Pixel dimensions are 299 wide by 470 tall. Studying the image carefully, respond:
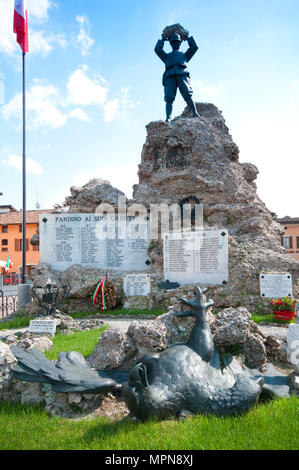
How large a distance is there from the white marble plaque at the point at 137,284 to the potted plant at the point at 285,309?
3.65 m

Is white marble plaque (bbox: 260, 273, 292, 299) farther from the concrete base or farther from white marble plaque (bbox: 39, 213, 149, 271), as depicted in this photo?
the concrete base

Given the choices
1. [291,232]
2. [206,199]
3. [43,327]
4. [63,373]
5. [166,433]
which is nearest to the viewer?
[166,433]

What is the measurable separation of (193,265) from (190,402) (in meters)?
6.47

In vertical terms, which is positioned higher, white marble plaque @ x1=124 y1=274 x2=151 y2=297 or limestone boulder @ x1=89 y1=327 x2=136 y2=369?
white marble plaque @ x1=124 y1=274 x2=151 y2=297

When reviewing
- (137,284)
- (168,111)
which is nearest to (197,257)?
(137,284)

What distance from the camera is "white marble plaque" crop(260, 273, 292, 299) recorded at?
8328 mm

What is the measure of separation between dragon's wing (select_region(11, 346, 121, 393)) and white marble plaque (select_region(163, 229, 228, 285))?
581 centimetres

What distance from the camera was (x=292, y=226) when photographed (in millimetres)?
37375

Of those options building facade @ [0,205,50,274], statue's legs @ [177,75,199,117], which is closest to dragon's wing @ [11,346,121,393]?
statue's legs @ [177,75,199,117]

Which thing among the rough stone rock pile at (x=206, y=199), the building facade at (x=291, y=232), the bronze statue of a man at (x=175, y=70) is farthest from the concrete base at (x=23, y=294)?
the building facade at (x=291, y=232)

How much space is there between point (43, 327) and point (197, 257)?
4.78 metres

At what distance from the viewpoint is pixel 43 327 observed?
21.4 ft

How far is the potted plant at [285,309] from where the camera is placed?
7.38m

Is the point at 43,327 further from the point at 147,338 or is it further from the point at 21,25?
the point at 21,25
